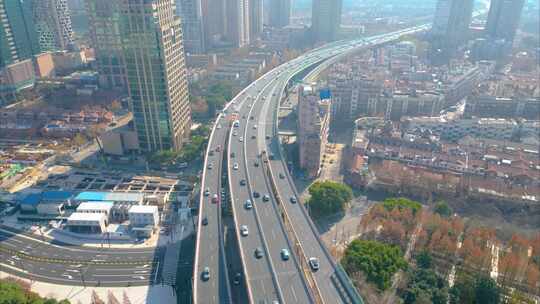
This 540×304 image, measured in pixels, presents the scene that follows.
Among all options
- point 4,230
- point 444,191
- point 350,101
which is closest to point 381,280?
point 444,191

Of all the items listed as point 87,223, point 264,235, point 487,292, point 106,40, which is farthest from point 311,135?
point 106,40

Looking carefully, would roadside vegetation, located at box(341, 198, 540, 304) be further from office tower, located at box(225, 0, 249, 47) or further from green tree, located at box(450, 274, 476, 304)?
office tower, located at box(225, 0, 249, 47)

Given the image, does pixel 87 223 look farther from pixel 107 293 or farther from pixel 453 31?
pixel 453 31

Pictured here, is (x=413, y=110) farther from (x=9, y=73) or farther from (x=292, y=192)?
(x=9, y=73)

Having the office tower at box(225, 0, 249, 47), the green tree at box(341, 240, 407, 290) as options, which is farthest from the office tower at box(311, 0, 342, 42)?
the green tree at box(341, 240, 407, 290)

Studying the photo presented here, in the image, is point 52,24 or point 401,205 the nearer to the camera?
point 401,205
